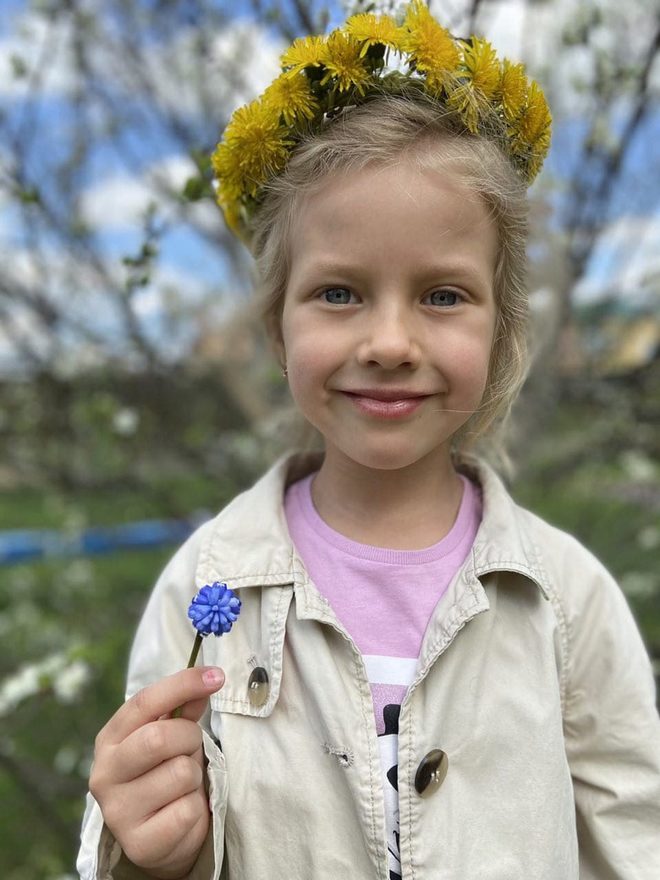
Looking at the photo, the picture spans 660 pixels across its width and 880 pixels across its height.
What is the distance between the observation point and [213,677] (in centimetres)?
109

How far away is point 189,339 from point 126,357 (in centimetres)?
47

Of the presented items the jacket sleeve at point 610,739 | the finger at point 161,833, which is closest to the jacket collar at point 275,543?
the jacket sleeve at point 610,739

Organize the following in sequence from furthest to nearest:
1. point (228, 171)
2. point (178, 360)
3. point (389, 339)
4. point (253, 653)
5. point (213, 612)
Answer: point (178, 360)
point (228, 171)
point (253, 653)
point (389, 339)
point (213, 612)

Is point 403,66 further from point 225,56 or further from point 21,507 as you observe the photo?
point 21,507

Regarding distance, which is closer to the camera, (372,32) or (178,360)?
(372,32)

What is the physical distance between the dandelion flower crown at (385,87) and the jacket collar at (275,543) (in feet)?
1.80

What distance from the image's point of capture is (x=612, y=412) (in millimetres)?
3631

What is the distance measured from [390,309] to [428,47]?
0.41 meters

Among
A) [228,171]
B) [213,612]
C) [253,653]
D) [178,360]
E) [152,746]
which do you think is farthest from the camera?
[178,360]

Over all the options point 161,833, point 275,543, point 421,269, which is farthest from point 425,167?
point 161,833

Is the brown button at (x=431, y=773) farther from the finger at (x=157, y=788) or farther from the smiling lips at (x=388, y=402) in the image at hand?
the smiling lips at (x=388, y=402)

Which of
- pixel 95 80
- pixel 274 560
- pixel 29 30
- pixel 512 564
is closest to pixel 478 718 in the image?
pixel 512 564

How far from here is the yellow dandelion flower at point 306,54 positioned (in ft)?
4.28

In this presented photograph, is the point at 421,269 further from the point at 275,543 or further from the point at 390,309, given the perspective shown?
the point at 275,543
